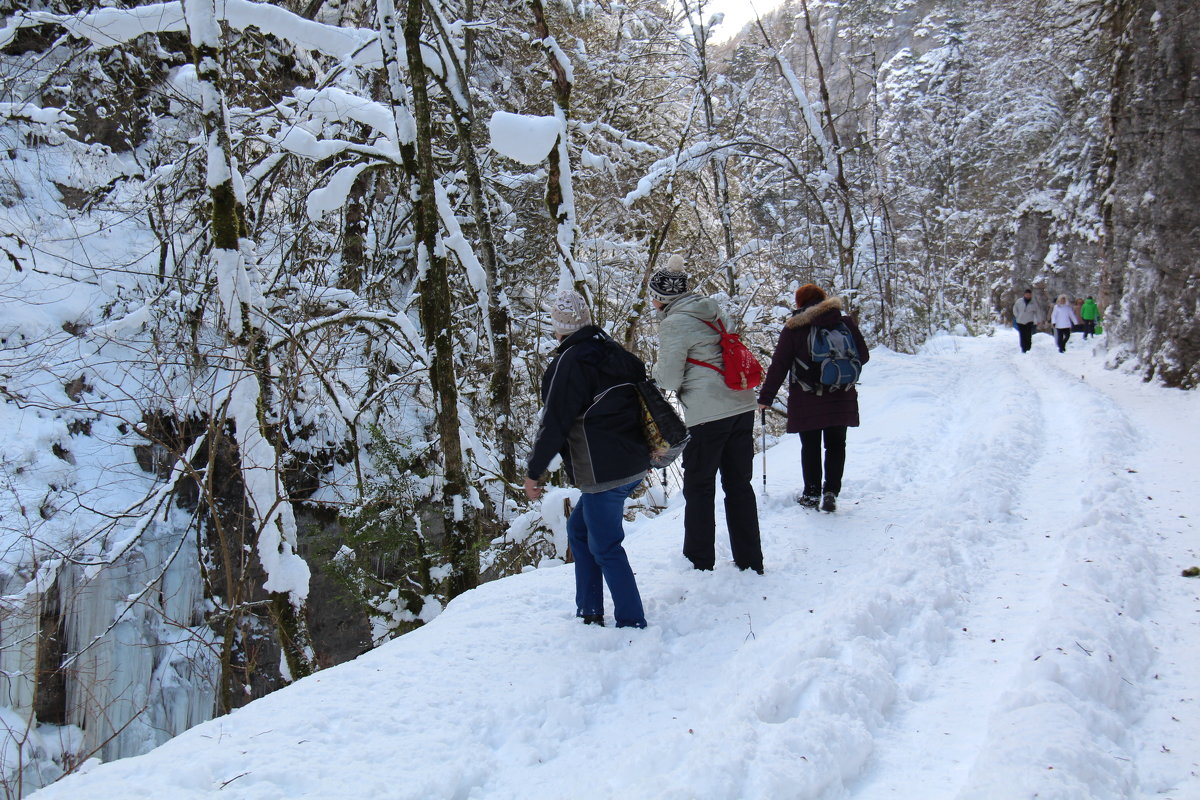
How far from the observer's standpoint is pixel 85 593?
21.1 ft

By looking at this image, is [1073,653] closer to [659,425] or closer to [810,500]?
[659,425]

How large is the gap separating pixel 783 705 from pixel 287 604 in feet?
12.4

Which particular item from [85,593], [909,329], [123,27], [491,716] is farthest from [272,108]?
[909,329]

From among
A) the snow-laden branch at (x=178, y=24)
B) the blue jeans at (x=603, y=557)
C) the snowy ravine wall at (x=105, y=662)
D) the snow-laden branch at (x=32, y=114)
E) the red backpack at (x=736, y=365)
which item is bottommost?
the snowy ravine wall at (x=105, y=662)

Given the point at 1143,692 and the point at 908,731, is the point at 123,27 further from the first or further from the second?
the point at 1143,692

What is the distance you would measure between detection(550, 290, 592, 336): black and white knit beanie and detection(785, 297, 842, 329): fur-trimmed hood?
219 cm

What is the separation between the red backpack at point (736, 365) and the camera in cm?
412

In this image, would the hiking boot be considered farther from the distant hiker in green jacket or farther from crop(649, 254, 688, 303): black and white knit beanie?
the distant hiker in green jacket

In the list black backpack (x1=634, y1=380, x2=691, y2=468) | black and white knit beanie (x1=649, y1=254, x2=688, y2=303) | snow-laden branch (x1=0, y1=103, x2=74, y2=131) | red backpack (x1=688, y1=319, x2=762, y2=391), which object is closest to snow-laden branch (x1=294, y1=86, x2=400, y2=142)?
snow-laden branch (x1=0, y1=103, x2=74, y2=131)

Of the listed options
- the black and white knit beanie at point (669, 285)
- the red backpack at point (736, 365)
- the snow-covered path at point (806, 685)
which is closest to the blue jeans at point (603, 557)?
the snow-covered path at point (806, 685)

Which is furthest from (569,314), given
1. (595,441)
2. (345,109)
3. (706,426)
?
(345,109)

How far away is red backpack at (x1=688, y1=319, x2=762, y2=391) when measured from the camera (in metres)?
4.12

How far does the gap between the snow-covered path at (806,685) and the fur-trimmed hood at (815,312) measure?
4.70 feet

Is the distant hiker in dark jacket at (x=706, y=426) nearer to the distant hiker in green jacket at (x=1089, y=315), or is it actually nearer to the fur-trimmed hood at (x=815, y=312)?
the fur-trimmed hood at (x=815, y=312)
